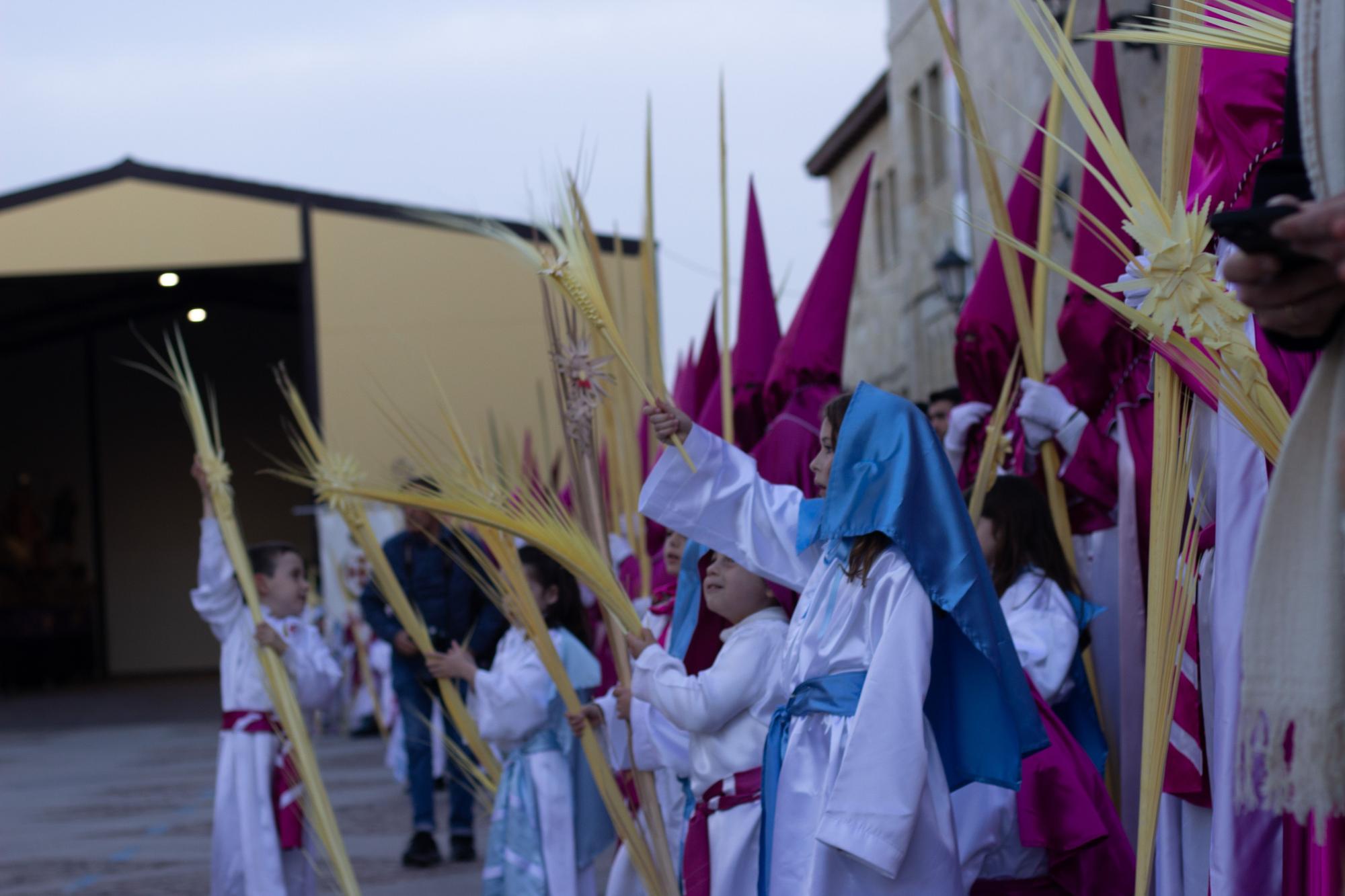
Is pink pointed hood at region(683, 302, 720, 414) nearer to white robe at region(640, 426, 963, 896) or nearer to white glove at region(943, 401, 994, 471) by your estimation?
white glove at region(943, 401, 994, 471)

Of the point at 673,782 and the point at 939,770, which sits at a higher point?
the point at 939,770

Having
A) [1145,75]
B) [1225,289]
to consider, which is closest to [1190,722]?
[1225,289]

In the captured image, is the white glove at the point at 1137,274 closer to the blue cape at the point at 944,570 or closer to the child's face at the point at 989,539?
the blue cape at the point at 944,570

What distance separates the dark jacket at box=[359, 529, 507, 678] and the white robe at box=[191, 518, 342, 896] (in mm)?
1789

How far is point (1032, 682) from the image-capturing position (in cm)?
370

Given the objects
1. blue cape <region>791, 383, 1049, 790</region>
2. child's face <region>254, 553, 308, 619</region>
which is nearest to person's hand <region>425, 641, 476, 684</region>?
child's face <region>254, 553, 308, 619</region>

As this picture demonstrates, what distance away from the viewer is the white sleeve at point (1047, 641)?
3.70 m

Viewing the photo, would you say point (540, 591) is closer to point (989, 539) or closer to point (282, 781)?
point (282, 781)

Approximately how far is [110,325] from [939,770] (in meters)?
27.2

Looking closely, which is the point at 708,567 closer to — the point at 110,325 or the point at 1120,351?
the point at 1120,351

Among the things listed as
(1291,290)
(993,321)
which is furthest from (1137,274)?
(993,321)

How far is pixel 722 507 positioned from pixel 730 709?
1.47 ft

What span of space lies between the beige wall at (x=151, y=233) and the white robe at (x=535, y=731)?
1383cm

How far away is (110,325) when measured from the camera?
91.3 feet
